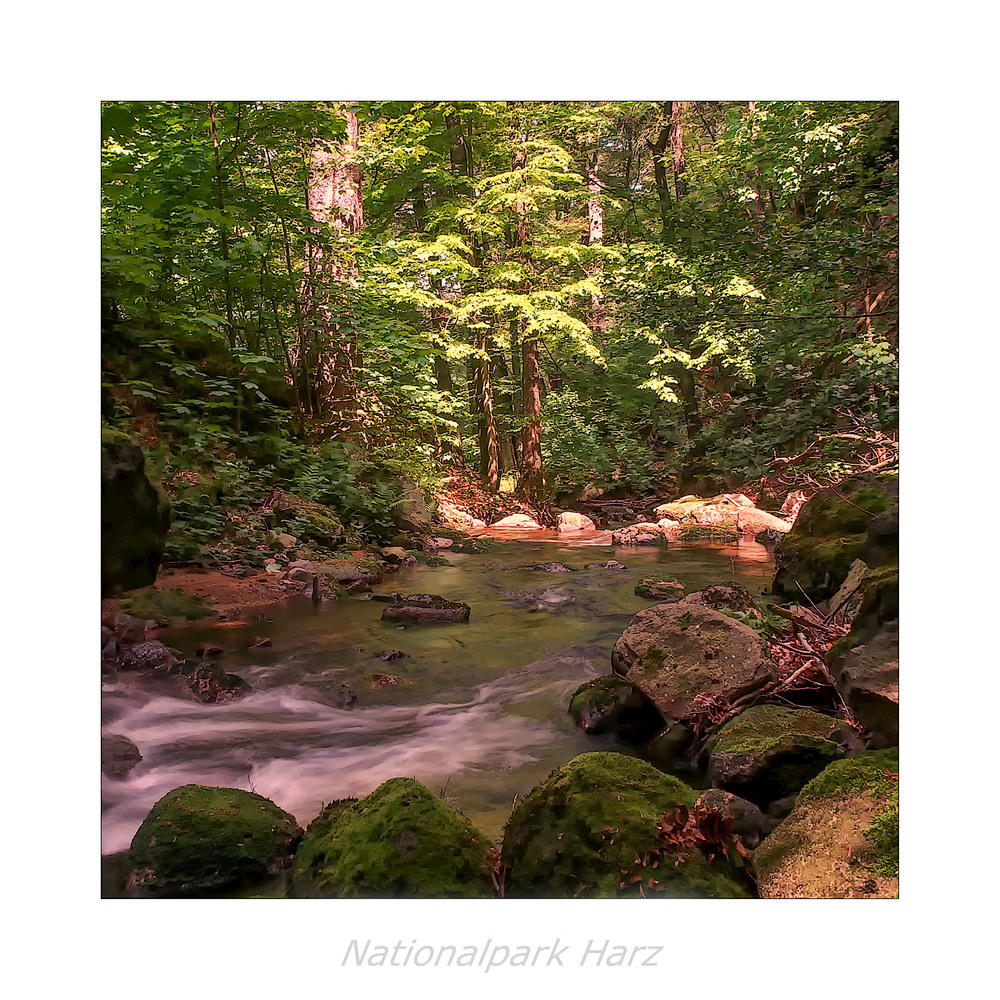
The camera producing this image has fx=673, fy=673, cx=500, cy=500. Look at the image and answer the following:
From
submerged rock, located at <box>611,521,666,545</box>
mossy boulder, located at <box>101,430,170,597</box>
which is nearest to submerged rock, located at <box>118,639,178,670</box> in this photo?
mossy boulder, located at <box>101,430,170,597</box>

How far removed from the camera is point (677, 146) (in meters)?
2.84

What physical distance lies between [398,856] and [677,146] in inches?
113

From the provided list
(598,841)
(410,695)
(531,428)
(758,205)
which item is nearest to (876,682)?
(598,841)

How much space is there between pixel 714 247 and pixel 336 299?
176 cm

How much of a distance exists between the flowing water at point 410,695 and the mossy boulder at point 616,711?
53mm

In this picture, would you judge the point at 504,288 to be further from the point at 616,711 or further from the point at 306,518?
the point at 616,711

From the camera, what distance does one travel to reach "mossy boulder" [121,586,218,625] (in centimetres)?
275

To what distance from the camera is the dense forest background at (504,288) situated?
268 centimetres

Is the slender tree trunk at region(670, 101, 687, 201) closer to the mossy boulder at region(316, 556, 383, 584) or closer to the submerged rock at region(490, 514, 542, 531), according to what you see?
the submerged rock at region(490, 514, 542, 531)

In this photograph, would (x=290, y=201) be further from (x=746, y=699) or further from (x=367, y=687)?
(x=746, y=699)

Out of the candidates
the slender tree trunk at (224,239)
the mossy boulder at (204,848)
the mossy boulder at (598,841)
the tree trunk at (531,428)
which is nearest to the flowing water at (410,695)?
the mossy boulder at (204,848)

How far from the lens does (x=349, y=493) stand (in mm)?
3889

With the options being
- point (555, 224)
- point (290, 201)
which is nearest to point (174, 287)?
point (290, 201)

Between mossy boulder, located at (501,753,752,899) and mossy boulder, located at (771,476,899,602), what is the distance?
1426mm
